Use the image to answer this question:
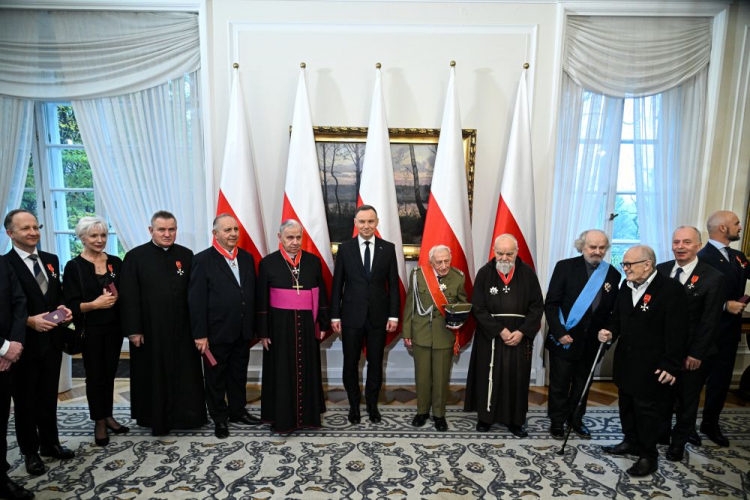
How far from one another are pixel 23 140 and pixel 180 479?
3649mm

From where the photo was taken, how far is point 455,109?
13.1 feet

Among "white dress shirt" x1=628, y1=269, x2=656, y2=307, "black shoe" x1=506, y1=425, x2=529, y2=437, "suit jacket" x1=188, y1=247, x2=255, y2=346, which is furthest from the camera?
"black shoe" x1=506, y1=425, x2=529, y2=437

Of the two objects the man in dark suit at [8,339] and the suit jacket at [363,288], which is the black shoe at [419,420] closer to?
the suit jacket at [363,288]

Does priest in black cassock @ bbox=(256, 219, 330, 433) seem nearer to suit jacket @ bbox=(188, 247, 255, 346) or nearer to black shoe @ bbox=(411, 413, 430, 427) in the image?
suit jacket @ bbox=(188, 247, 255, 346)

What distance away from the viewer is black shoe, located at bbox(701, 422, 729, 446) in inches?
132

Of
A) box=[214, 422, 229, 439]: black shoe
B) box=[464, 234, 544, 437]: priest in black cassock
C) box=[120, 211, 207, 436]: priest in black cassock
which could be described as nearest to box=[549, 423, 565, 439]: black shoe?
box=[464, 234, 544, 437]: priest in black cassock

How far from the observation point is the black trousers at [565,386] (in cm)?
343

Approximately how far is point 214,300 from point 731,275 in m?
3.68

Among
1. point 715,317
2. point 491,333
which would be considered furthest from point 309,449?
point 715,317

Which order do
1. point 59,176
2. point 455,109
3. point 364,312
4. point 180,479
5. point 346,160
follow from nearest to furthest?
point 180,479 → point 364,312 → point 455,109 → point 346,160 → point 59,176

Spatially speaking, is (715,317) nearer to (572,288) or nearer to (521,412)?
(572,288)

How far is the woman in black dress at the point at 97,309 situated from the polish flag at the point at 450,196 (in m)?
2.38

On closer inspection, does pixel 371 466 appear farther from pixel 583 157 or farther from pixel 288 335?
pixel 583 157

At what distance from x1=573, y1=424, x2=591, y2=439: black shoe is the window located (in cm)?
485
